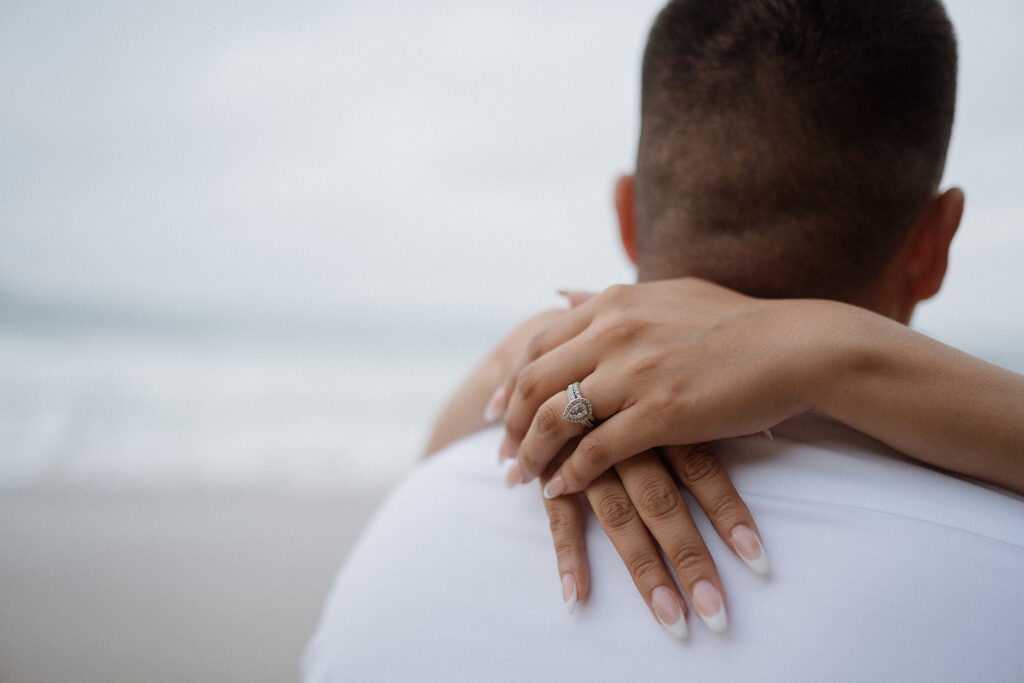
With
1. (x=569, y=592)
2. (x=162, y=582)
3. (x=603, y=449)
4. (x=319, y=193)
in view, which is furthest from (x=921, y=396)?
(x=319, y=193)

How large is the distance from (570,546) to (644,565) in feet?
0.34

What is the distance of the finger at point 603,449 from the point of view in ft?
2.62

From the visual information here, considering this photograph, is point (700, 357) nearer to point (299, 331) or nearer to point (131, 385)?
point (131, 385)

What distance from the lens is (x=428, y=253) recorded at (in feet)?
40.5

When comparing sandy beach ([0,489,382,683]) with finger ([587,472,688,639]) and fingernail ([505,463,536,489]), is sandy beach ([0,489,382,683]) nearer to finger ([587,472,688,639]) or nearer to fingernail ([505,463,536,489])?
fingernail ([505,463,536,489])

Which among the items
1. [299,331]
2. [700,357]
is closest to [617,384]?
[700,357]

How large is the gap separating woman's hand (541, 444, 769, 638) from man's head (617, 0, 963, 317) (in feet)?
1.40

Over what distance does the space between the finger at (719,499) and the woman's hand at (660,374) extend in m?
0.04

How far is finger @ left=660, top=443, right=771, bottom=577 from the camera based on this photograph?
0.71 meters

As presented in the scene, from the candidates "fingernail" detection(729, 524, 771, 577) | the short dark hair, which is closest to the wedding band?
"fingernail" detection(729, 524, 771, 577)

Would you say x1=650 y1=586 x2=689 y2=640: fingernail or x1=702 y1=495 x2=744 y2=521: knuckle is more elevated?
x1=702 y1=495 x2=744 y2=521: knuckle

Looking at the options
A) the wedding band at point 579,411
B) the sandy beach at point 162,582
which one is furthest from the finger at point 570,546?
the sandy beach at point 162,582

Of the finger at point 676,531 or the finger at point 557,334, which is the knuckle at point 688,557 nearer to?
the finger at point 676,531

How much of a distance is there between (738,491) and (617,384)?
21 centimetres
